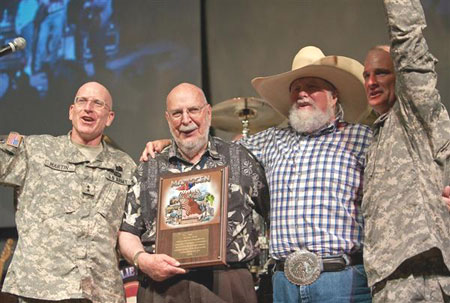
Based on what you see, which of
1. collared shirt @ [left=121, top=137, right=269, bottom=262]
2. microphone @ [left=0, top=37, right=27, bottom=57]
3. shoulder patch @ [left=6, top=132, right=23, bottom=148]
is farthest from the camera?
shoulder patch @ [left=6, top=132, right=23, bottom=148]

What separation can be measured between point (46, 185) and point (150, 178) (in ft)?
1.73

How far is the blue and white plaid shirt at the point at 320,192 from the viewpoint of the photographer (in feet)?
9.94

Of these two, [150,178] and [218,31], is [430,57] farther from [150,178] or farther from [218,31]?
[218,31]

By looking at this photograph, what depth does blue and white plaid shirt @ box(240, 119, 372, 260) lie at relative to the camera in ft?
9.94

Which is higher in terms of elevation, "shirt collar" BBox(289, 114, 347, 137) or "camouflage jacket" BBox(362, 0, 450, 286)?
"shirt collar" BBox(289, 114, 347, 137)

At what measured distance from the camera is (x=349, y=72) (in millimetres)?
3373

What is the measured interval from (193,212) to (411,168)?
0.96 meters

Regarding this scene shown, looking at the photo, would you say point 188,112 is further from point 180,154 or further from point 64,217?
point 64,217

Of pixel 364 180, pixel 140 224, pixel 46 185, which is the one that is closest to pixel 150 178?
pixel 140 224

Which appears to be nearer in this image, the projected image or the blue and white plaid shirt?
the blue and white plaid shirt

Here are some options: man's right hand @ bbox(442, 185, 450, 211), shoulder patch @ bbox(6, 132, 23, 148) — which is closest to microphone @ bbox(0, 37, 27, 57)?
shoulder patch @ bbox(6, 132, 23, 148)

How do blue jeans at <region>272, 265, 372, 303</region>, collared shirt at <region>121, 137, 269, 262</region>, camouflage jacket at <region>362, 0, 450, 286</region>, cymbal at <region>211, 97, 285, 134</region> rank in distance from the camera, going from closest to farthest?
camouflage jacket at <region>362, 0, 450, 286</region>, blue jeans at <region>272, 265, 372, 303</region>, collared shirt at <region>121, 137, 269, 262</region>, cymbal at <region>211, 97, 285, 134</region>

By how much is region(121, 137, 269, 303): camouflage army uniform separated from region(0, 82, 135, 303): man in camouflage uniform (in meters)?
0.18

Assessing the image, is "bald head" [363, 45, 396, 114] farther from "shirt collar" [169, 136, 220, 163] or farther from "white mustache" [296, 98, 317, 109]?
"shirt collar" [169, 136, 220, 163]
